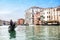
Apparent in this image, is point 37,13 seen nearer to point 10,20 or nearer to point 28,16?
point 28,16

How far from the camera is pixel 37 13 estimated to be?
4.88 meters

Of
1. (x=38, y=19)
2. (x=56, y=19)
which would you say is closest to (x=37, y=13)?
(x=38, y=19)

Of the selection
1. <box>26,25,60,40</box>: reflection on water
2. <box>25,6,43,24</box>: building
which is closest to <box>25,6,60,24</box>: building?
<box>25,6,43,24</box>: building

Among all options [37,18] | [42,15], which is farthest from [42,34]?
[42,15]

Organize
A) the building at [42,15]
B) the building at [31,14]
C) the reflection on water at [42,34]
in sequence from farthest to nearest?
the building at [42,15]
the building at [31,14]
the reflection on water at [42,34]

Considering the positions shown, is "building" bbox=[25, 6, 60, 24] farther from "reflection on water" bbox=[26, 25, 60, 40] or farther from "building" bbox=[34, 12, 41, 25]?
"reflection on water" bbox=[26, 25, 60, 40]

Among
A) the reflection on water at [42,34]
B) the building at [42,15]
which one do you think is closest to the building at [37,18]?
the building at [42,15]

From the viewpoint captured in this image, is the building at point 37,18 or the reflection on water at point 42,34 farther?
the building at point 37,18

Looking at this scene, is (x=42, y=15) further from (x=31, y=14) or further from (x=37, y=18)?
(x=31, y=14)

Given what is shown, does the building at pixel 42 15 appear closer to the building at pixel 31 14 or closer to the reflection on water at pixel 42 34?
the building at pixel 31 14

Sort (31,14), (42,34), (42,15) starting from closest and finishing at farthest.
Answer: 1. (42,34)
2. (31,14)
3. (42,15)

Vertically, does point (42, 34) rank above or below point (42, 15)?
below

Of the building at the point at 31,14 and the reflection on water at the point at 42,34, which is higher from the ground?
the building at the point at 31,14

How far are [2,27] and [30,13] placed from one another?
85cm
